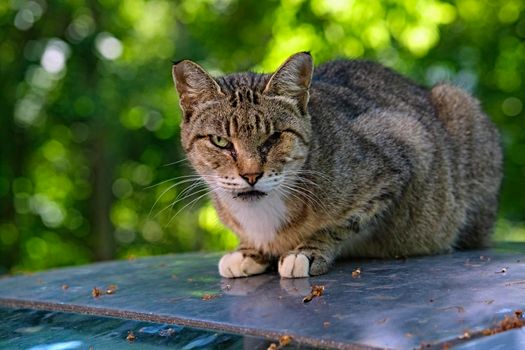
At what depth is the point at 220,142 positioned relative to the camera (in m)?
4.18

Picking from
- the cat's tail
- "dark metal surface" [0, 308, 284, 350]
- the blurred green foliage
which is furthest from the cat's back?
the blurred green foliage

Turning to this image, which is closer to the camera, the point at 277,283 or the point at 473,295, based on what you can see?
the point at 473,295

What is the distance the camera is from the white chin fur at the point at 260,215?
4.29 meters

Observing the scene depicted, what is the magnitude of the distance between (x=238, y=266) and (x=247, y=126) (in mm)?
714

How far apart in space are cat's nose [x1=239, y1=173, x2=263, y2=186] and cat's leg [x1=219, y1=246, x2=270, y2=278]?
1.65 ft

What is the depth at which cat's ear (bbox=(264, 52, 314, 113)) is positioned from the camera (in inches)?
166

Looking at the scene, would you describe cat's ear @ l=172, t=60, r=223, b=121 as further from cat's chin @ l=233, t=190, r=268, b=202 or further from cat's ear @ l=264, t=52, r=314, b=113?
cat's chin @ l=233, t=190, r=268, b=202

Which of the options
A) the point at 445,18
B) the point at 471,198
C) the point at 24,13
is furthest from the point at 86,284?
the point at 24,13

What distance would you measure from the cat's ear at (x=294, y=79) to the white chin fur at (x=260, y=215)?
0.51m

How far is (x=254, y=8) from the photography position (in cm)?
1070

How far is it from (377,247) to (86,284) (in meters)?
1.59

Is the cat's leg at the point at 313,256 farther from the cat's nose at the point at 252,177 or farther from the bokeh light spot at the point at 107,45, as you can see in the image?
the bokeh light spot at the point at 107,45

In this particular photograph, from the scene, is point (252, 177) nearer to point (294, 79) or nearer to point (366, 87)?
point (294, 79)

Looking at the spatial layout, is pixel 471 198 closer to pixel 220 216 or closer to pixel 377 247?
pixel 377 247
